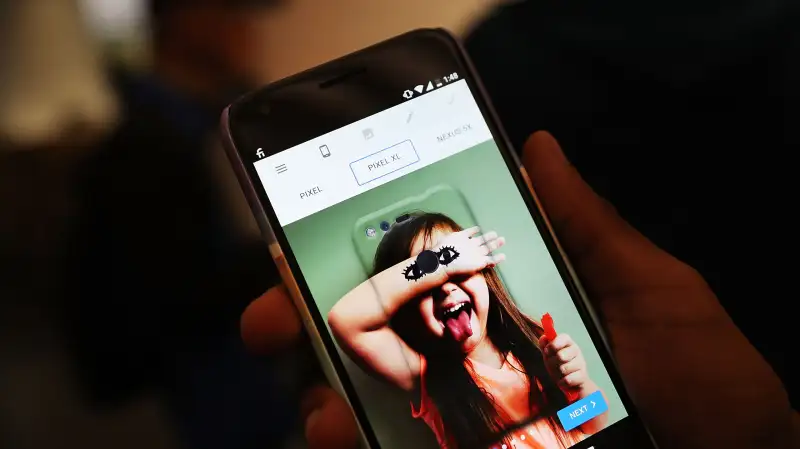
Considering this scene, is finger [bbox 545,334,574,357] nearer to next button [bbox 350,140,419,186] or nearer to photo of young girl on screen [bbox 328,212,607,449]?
photo of young girl on screen [bbox 328,212,607,449]

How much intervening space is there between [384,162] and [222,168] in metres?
0.23

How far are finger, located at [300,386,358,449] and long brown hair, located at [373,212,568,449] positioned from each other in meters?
0.05

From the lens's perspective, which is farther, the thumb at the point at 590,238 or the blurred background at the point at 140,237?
the blurred background at the point at 140,237

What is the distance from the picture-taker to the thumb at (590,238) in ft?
1.16

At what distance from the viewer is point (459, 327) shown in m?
0.32

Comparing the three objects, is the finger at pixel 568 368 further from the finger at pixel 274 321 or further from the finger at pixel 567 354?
the finger at pixel 274 321

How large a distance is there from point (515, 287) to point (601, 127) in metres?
0.21

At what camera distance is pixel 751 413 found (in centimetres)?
33

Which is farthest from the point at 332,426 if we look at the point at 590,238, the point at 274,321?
the point at 590,238

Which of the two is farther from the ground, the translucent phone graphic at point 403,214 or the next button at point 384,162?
the next button at point 384,162

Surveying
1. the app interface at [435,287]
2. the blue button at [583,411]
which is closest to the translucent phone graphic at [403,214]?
the app interface at [435,287]

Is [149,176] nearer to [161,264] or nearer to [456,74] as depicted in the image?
[161,264]

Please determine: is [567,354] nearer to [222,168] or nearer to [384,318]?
[384,318]

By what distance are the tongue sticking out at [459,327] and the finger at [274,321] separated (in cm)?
9
